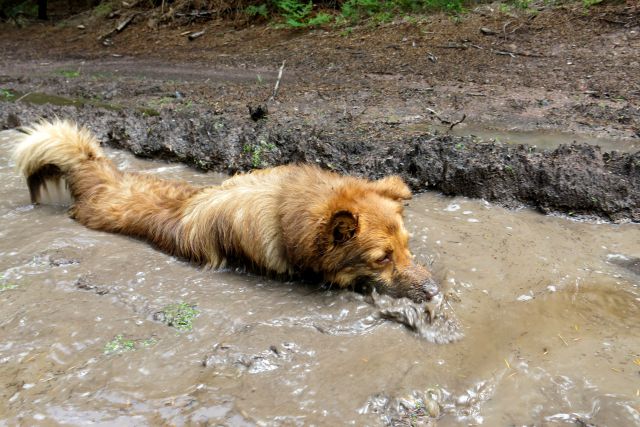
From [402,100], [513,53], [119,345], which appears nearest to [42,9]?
[402,100]

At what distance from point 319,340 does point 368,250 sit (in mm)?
907

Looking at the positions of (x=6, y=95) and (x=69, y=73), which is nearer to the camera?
(x=6, y=95)

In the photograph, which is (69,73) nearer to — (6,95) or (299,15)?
(6,95)

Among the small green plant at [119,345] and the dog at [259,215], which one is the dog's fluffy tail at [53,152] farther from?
the small green plant at [119,345]

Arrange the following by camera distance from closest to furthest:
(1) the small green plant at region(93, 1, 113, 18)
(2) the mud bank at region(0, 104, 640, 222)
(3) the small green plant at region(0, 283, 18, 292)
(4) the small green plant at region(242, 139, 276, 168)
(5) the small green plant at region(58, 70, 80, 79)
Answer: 1. (3) the small green plant at region(0, 283, 18, 292)
2. (2) the mud bank at region(0, 104, 640, 222)
3. (4) the small green plant at region(242, 139, 276, 168)
4. (5) the small green plant at region(58, 70, 80, 79)
5. (1) the small green plant at region(93, 1, 113, 18)

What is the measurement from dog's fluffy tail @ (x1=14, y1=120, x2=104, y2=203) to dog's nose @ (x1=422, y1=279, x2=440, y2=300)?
4520 mm

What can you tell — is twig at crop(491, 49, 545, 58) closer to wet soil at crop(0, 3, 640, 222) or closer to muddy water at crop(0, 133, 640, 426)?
wet soil at crop(0, 3, 640, 222)

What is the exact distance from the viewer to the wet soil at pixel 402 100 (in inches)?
278

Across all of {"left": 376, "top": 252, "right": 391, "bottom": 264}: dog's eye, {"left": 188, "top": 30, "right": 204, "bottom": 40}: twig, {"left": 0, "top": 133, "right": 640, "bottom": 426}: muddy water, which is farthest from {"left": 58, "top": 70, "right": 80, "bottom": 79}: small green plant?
{"left": 376, "top": 252, "right": 391, "bottom": 264}: dog's eye

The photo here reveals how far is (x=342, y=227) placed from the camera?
15.3 feet

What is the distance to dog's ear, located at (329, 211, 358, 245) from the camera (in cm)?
460

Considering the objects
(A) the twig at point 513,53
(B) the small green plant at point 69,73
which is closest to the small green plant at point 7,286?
(A) the twig at point 513,53

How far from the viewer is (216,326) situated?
15.1ft

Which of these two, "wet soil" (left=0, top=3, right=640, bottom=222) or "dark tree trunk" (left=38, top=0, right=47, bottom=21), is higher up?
"dark tree trunk" (left=38, top=0, right=47, bottom=21)
